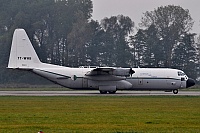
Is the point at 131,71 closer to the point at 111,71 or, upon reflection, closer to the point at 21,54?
the point at 111,71

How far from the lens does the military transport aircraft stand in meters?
58.9

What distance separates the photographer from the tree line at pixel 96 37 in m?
96.2

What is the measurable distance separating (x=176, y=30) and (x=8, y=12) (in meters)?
31.2

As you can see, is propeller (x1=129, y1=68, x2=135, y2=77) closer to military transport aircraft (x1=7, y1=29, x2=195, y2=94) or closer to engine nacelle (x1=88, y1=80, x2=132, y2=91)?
military transport aircraft (x1=7, y1=29, x2=195, y2=94)

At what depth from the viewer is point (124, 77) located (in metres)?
58.8

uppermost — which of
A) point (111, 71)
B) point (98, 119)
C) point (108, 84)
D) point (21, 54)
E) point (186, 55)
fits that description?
point (186, 55)

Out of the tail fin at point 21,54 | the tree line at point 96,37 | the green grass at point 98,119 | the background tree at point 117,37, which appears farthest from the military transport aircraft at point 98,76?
the background tree at point 117,37

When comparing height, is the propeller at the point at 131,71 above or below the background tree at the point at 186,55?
below

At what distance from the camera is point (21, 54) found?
60062mm

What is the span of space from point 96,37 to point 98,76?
50.4m

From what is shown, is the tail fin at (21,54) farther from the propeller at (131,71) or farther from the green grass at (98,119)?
the green grass at (98,119)

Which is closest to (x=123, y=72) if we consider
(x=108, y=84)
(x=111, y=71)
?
(x=111, y=71)

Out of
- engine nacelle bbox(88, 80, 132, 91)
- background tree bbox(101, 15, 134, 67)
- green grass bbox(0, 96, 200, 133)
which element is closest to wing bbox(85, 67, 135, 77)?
engine nacelle bbox(88, 80, 132, 91)

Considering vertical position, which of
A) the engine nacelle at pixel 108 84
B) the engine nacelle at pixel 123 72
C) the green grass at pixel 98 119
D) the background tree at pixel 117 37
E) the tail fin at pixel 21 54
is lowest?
the green grass at pixel 98 119
